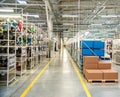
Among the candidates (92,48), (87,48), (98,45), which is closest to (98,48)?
(98,45)

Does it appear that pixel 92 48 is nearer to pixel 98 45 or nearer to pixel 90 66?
pixel 98 45

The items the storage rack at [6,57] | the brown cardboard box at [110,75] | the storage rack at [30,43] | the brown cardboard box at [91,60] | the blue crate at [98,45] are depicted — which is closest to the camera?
the storage rack at [6,57]

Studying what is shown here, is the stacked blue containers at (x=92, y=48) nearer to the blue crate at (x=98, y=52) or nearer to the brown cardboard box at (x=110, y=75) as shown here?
the blue crate at (x=98, y=52)

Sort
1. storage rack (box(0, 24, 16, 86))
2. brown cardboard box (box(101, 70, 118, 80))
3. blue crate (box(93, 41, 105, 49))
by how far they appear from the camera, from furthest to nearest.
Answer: blue crate (box(93, 41, 105, 49)) < brown cardboard box (box(101, 70, 118, 80)) < storage rack (box(0, 24, 16, 86))

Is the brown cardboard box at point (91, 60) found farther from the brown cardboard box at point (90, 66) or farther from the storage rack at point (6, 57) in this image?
the storage rack at point (6, 57)

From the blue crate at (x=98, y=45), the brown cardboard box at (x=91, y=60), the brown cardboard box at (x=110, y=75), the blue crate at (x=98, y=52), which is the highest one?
the blue crate at (x=98, y=45)

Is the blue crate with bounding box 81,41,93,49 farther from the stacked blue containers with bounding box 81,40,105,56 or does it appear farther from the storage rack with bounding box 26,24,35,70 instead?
the storage rack with bounding box 26,24,35,70

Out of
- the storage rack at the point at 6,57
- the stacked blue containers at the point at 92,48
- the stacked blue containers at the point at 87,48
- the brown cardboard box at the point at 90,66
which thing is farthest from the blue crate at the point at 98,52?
the storage rack at the point at 6,57

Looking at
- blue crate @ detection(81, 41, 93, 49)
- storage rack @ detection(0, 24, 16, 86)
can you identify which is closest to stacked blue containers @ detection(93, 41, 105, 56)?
blue crate @ detection(81, 41, 93, 49)

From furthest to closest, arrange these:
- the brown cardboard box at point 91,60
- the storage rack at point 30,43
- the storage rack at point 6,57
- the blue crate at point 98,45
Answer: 1. the blue crate at point 98,45
2. the storage rack at point 30,43
3. the brown cardboard box at point 91,60
4. the storage rack at point 6,57

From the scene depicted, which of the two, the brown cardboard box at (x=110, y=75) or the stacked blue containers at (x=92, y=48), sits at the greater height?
the stacked blue containers at (x=92, y=48)

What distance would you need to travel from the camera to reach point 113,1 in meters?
16.6

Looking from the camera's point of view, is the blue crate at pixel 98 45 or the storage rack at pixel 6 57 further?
the blue crate at pixel 98 45

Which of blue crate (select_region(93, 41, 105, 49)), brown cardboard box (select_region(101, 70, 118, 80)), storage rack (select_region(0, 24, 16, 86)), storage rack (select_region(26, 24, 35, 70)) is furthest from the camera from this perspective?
blue crate (select_region(93, 41, 105, 49))
